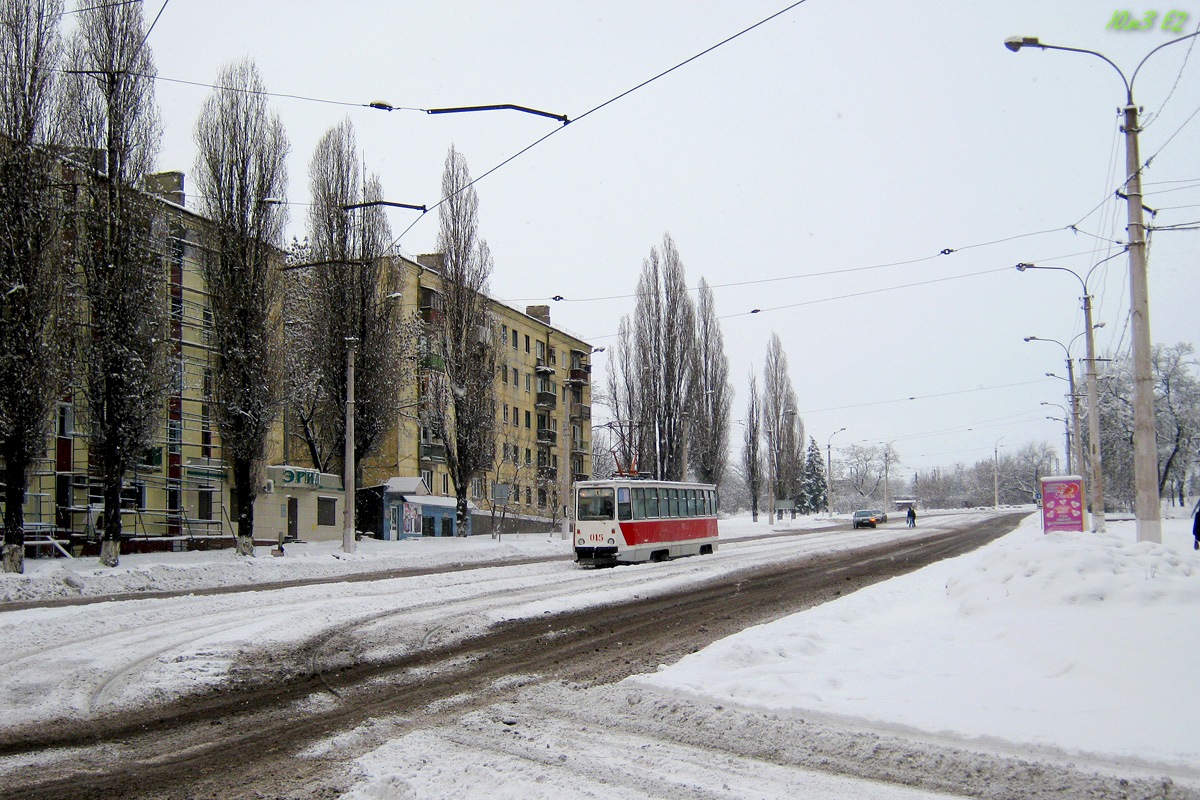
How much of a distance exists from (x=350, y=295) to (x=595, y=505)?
1411 cm

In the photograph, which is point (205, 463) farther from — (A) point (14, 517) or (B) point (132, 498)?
(A) point (14, 517)

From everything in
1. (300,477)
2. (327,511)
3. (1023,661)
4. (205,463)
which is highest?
(205,463)

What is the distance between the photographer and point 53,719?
780 cm

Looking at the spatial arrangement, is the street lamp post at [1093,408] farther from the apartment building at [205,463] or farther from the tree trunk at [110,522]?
the tree trunk at [110,522]

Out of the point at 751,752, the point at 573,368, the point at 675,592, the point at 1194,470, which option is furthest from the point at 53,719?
the point at 1194,470

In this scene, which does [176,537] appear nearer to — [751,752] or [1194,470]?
[751,752]

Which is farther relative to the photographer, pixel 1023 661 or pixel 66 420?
pixel 66 420

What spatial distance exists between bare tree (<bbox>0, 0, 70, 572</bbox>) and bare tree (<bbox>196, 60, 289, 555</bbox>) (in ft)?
20.0

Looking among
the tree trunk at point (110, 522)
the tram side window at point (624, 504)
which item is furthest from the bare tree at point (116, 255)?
the tram side window at point (624, 504)

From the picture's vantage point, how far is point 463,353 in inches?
1646

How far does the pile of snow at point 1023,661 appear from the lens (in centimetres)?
672

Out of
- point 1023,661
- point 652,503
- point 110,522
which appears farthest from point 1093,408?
point 110,522

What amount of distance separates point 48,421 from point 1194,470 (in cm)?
8263

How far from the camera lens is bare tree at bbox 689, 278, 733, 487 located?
2341 inches
